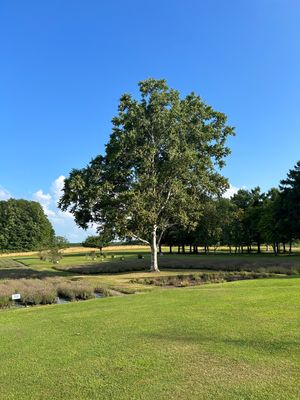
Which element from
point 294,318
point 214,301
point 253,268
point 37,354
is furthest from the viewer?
point 253,268

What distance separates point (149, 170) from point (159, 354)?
111ft

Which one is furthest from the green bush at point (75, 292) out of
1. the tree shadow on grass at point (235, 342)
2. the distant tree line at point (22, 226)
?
the distant tree line at point (22, 226)

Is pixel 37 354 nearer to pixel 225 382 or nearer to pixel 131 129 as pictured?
pixel 225 382

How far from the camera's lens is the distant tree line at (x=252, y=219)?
2040 inches

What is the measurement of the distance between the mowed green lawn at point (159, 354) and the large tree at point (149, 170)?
1003 inches

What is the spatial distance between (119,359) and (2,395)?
2.23 metres

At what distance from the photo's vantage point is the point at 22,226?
14375 centimetres

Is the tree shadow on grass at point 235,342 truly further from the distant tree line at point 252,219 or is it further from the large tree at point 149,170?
the distant tree line at point 252,219

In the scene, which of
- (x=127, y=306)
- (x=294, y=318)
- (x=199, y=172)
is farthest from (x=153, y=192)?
(x=294, y=318)

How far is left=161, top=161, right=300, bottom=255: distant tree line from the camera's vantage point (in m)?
51.8

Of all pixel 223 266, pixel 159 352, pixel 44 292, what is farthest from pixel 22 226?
pixel 159 352

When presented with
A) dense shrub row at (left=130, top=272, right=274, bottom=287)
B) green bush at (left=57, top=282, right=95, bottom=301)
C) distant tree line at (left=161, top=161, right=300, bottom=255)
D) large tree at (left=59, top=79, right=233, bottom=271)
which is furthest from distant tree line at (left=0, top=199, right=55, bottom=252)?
green bush at (left=57, top=282, right=95, bottom=301)

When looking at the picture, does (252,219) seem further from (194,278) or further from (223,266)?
(194,278)

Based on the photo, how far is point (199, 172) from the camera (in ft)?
144
